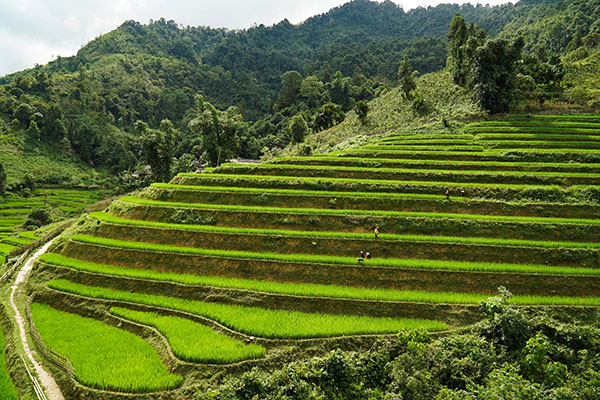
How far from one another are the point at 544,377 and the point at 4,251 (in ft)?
138

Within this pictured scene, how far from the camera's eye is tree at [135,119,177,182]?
1585 inches

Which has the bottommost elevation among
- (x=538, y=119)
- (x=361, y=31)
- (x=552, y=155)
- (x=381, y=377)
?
(x=381, y=377)

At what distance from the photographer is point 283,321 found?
14.1 meters

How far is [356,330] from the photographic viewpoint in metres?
13.3

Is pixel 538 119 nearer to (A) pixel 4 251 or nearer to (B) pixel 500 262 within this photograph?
(B) pixel 500 262

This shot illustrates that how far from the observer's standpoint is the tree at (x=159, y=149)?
40250 mm

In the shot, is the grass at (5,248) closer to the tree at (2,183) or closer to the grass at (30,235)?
the grass at (30,235)

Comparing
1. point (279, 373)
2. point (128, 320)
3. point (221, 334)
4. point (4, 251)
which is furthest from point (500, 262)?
point (4, 251)

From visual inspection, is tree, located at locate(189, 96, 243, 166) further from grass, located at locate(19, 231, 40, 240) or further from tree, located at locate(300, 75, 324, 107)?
tree, located at locate(300, 75, 324, 107)

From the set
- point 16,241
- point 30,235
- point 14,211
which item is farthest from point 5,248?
point 14,211

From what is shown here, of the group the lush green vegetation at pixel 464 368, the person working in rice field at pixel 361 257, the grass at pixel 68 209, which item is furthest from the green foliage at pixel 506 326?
the grass at pixel 68 209

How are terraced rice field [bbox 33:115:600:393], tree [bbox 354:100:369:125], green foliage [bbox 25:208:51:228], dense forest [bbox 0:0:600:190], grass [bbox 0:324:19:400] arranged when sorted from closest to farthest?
1. grass [bbox 0:324:19:400]
2. terraced rice field [bbox 33:115:600:393]
3. green foliage [bbox 25:208:51:228]
4. dense forest [bbox 0:0:600:190]
5. tree [bbox 354:100:369:125]

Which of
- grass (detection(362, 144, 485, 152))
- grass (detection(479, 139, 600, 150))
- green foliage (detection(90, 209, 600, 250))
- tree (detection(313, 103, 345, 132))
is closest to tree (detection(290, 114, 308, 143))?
grass (detection(362, 144, 485, 152))

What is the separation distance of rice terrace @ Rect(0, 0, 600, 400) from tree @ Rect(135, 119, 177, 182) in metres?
0.26
